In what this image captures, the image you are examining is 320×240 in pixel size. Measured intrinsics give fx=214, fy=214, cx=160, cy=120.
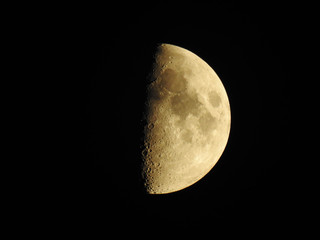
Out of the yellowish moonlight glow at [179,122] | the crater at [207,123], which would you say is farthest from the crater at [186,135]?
the crater at [207,123]

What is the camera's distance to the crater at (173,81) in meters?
2.10

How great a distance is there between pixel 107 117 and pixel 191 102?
83 centimetres

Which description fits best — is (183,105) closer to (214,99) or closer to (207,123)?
(207,123)

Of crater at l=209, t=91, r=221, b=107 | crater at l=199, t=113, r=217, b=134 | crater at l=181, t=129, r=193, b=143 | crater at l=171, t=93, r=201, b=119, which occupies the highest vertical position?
crater at l=209, t=91, r=221, b=107

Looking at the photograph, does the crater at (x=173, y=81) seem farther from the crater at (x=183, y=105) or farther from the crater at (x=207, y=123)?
the crater at (x=207, y=123)

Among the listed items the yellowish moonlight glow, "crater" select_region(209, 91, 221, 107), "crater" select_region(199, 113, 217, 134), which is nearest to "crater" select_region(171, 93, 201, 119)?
the yellowish moonlight glow

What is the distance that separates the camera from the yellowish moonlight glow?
207cm

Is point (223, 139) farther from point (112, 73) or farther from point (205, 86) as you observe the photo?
point (112, 73)

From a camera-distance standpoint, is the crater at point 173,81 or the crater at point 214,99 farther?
the crater at point 214,99

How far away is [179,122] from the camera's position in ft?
6.79

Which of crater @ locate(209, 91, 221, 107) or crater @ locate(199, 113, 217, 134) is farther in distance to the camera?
crater @ locate(209, 91, 221, 107)

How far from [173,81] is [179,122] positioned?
0.42m

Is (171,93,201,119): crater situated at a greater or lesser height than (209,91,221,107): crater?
lesser

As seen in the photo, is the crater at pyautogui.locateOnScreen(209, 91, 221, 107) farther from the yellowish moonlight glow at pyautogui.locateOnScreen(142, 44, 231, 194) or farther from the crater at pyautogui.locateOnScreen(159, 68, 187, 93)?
the crater at pyautogui.locateOnScreen(159, 68, 187, 93)
